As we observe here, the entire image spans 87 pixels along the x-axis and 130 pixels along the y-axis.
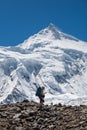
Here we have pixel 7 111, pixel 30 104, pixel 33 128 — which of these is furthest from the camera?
pixel 30 104

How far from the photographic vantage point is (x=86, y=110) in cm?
3606

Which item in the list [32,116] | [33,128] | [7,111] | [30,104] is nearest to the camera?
[33,128]

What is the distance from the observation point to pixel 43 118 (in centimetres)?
3472

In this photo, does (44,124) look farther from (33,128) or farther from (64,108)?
(64,108)

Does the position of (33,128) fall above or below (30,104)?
below

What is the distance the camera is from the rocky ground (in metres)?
32.2

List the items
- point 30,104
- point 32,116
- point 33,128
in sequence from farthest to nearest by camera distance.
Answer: point 30,104 → point 32,116 → point 33,128

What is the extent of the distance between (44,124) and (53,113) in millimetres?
2582

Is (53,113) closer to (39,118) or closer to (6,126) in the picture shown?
(39,118)

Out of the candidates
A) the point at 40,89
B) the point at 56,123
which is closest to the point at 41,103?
the point at 40,89

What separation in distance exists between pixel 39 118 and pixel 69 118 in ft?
6.73

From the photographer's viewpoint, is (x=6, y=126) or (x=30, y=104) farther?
(x=30, y=104)

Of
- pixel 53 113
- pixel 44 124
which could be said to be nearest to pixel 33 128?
pixel 44 124

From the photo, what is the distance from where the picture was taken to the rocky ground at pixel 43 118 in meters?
32.2
